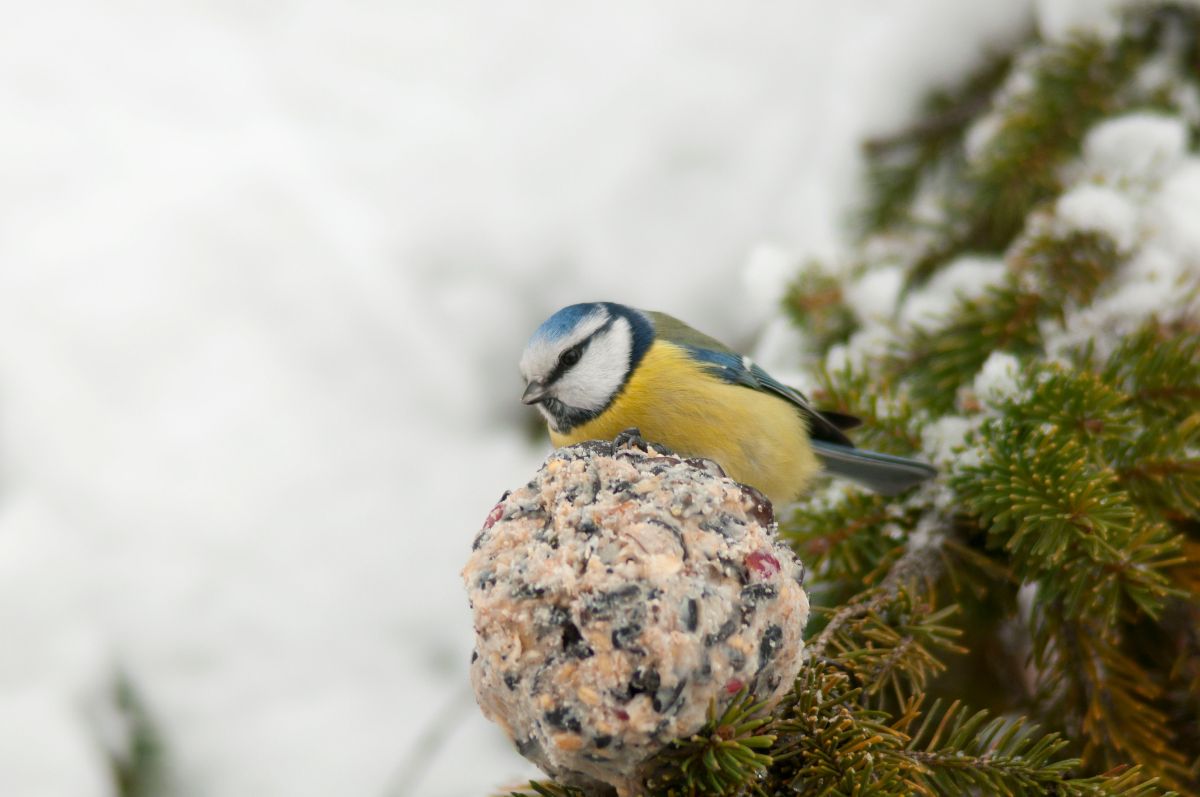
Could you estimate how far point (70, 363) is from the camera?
5.86 ft

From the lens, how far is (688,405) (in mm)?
1334

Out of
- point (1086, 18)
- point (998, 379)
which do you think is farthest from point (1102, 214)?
point (1086, 18)

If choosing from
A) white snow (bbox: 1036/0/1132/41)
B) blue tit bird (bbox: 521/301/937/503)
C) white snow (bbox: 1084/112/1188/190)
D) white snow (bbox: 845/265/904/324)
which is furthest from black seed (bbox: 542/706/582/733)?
white snow (bbox: 1036/0/1132/41)

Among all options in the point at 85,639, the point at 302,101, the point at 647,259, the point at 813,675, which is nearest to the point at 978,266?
the point at 647,259

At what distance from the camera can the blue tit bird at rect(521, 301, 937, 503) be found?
4.35 ft

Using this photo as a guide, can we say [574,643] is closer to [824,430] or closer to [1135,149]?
[824,430]

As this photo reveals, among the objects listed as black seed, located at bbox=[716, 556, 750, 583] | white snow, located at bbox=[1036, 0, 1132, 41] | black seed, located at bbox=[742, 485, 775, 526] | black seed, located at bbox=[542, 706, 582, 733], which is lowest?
black seed, located at bbox=[542, 706, 582, 733]

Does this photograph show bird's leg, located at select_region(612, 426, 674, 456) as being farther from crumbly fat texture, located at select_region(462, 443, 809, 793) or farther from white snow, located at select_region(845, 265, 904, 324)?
white snow, located at select_region(845, 265, 904, 324)

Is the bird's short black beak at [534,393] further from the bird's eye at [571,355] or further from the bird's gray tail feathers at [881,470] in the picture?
the bird's gray tail feathers at [881,470]

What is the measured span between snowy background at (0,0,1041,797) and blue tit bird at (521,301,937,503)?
48cm

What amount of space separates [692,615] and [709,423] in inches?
23.5


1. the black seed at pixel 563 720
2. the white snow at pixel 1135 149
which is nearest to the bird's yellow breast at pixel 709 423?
the black seed at pixel 563 720

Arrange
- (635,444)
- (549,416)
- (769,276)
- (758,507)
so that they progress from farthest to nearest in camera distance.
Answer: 1. (769,276)
2. (549,416)
3. (635,444)
4. (758,507)

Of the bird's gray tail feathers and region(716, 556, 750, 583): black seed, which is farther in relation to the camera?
the bird's gray tail feathers
